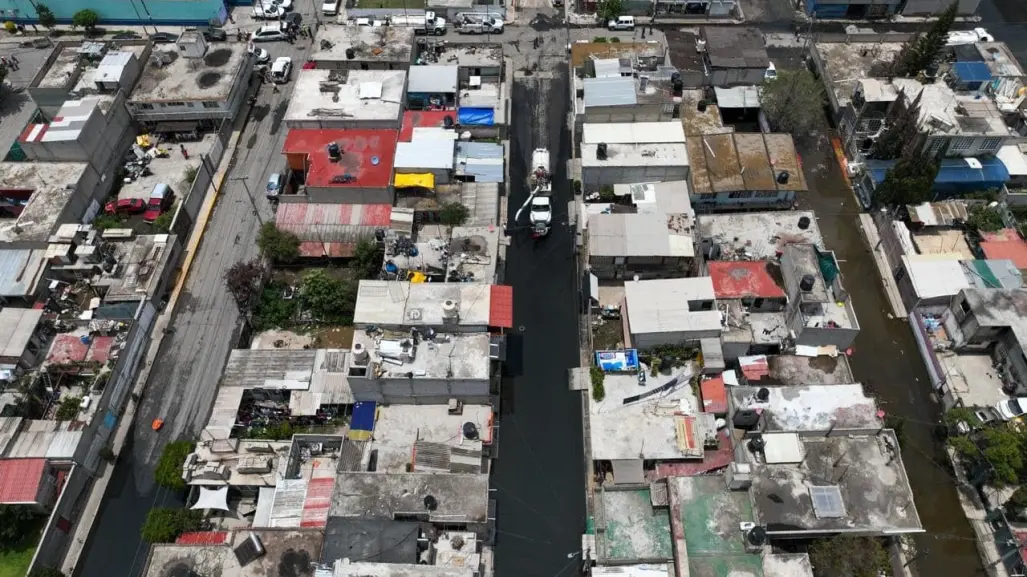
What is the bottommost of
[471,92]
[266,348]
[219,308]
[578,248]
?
[266,348]

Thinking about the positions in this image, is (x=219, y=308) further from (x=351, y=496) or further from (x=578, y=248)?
(x=578, y=248)

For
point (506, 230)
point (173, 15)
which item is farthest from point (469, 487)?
point (173, 15)

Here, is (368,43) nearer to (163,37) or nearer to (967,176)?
(163,37)

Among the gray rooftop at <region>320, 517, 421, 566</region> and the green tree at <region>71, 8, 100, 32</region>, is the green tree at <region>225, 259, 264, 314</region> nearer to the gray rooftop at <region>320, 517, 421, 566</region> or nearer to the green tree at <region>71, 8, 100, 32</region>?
the gray rooftop at <region>320, 517, 421, 566</region>

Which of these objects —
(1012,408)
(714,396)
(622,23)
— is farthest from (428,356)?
(622,23)

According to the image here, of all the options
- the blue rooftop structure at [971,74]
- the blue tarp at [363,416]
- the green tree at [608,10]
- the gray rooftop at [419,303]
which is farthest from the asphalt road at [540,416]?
the blue rooftop structure at [971,74]
